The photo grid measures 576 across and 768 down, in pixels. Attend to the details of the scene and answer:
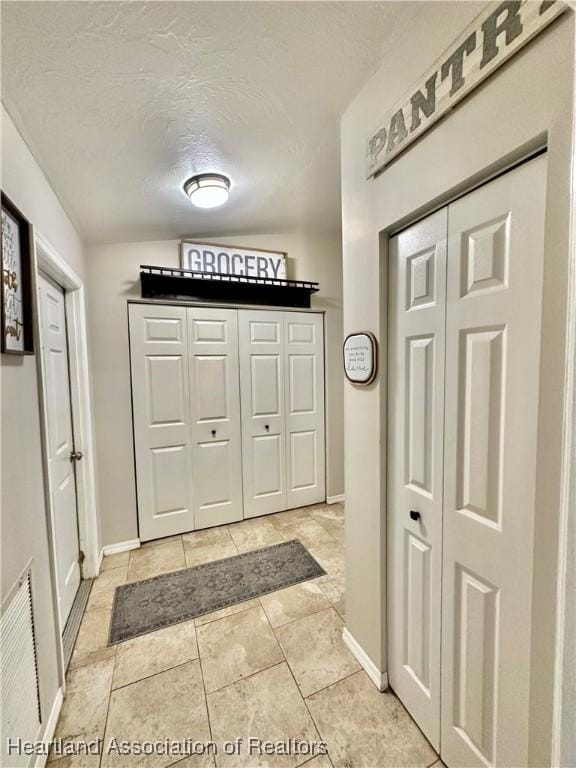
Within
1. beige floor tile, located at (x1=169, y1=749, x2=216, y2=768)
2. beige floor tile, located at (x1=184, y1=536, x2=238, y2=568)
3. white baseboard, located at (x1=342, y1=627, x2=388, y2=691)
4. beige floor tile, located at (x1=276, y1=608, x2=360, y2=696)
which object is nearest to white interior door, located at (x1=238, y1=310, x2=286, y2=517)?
beige floor tile, located at (x1=184, y1=536, x2=238, y2=568)

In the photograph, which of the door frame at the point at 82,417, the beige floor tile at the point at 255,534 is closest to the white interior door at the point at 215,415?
the beige floor tile at the point at 255,534

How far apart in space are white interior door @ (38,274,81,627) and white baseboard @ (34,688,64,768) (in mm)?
386

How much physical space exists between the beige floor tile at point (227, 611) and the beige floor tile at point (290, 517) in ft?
2.90

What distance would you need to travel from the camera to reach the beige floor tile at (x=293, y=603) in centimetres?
183

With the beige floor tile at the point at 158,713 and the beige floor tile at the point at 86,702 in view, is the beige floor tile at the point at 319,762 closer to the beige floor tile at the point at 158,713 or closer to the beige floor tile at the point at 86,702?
the beige floor tile at the point at 158,713

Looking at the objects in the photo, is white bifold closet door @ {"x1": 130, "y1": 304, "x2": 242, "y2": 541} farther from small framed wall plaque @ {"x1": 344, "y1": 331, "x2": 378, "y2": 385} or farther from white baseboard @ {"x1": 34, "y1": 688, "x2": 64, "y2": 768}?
small framed wall plaque @ {"x1": 344, "y1": 331, "x2": 378, "y2": 385}

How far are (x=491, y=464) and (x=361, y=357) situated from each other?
0.65m

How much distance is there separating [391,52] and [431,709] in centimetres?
242

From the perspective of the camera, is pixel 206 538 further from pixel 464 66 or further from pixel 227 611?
pixel 464 66

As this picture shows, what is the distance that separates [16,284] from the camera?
1.20 m

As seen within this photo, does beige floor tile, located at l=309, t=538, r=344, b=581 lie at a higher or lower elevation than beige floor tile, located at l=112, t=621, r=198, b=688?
higher

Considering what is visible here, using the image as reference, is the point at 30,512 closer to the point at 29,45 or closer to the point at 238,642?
the point at 238,642

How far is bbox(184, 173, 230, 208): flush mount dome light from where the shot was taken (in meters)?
1.79

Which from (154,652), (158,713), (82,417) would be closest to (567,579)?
(158,713)
